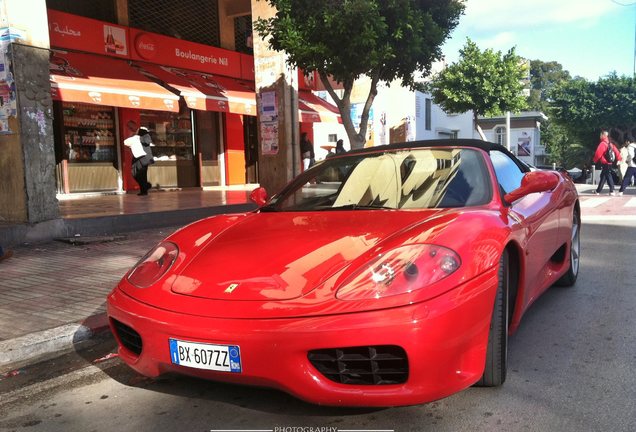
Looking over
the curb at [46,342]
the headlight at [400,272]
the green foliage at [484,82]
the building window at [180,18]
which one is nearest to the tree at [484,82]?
the green foliage at [484,82]

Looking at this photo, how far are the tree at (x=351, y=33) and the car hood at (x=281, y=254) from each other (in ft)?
20.4

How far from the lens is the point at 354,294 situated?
7.24ft

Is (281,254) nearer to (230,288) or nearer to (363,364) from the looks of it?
(230,288)

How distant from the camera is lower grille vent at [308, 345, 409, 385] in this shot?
7.06 feet

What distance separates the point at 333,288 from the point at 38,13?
23.6 feet

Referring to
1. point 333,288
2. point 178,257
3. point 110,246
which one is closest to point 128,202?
point 110,246

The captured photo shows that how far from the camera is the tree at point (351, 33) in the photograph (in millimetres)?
8523

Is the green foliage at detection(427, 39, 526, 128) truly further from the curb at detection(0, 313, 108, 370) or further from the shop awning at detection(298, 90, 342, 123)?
the curb at detection(0, 313, 108, 370)

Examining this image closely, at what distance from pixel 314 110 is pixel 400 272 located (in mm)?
15305

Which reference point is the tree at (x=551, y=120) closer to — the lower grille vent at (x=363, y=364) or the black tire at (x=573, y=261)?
the black tire at (x=573, y=261)

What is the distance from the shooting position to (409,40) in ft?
30.4

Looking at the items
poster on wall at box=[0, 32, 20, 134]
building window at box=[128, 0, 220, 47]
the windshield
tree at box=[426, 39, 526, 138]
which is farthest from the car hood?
tree at box=[426, 39, 526, 138]

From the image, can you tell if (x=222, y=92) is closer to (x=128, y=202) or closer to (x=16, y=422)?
(x=128, y=202)

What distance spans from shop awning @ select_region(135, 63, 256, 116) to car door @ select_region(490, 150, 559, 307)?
11.1m
